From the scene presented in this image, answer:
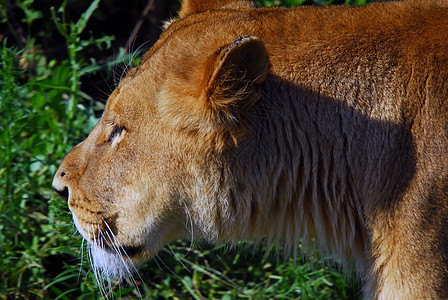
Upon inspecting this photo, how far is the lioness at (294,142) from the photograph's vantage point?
221cm

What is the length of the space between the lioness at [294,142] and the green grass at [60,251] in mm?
688

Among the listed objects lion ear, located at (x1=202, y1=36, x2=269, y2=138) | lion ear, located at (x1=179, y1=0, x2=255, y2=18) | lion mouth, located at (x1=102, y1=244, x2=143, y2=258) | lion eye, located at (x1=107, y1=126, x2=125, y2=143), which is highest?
lion ear, located at (x1=179, y1=0, x2=255, y2=18)

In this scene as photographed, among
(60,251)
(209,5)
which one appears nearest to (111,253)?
(60,251)

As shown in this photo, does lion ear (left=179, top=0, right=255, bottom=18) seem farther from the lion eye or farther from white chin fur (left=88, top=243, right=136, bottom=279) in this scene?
white chin fur (left=88, top=243, right=136, bottom=279)

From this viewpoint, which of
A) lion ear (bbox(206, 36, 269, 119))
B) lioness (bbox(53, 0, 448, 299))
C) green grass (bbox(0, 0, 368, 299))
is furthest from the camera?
green grass (bbox(0, 0, 368, 299))

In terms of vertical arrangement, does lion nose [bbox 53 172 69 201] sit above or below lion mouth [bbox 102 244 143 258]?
above

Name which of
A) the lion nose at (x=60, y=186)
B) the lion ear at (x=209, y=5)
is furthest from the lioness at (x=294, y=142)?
the lion ear at (x=209, y=5)

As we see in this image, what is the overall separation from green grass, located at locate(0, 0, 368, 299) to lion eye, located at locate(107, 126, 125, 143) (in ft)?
2.64

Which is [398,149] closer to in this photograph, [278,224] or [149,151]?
[278,224]

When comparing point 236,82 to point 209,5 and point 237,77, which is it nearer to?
point 237,77

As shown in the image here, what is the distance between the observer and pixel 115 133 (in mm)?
2602

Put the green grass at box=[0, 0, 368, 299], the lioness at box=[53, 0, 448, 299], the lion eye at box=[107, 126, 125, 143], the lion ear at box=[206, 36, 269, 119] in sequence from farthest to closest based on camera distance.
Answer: the green grass at box=[0, 0, 368, 299] → the lion eye at box=[107, 126, 125, 143] → the lioness at box=[53, 0, 448, 299] → the lion ear at box=[206, 36, 269, 119]

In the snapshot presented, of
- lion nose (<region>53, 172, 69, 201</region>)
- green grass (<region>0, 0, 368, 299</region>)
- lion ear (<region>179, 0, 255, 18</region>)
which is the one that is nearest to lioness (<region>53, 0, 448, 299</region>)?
lion nose (<region>53, 172, 69, 201</region>)

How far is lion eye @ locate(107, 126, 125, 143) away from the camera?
2.57 m
